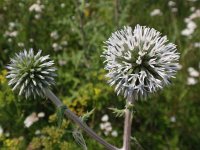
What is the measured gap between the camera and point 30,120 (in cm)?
353

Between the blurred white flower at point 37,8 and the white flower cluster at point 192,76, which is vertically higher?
the blurred white flower at point 37,8

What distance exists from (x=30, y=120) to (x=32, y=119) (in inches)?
0.8

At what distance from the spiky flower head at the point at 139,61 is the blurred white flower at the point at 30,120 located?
1528 millimetres

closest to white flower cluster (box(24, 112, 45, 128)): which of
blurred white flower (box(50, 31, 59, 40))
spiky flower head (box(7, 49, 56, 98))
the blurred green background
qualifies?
the blurred green background

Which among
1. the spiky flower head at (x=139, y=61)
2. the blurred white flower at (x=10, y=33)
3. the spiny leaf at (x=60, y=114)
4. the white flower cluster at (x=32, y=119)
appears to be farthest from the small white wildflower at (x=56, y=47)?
the spiny leaf at (x=60, y=114)

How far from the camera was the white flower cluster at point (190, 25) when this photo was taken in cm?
444

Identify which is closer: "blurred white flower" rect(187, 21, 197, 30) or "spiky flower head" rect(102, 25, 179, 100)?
"spiky flower head" rect(102, 25, 179, 100)

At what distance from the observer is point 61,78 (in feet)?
13.1

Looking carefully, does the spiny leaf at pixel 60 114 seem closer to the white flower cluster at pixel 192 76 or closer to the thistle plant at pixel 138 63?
the thistle plant at pixel 138 63

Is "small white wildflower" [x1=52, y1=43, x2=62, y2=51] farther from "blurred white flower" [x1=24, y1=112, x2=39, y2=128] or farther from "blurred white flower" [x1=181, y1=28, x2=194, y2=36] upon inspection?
"blurred white flower" [x1=181, y1=28, x2=194, y2=36]

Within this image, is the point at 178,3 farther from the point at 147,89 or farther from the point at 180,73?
the point at 147,89

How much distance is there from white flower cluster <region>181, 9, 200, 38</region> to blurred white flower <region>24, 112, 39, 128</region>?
2.00 meters

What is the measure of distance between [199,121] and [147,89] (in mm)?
1715

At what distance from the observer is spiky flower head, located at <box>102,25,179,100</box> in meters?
2.09
